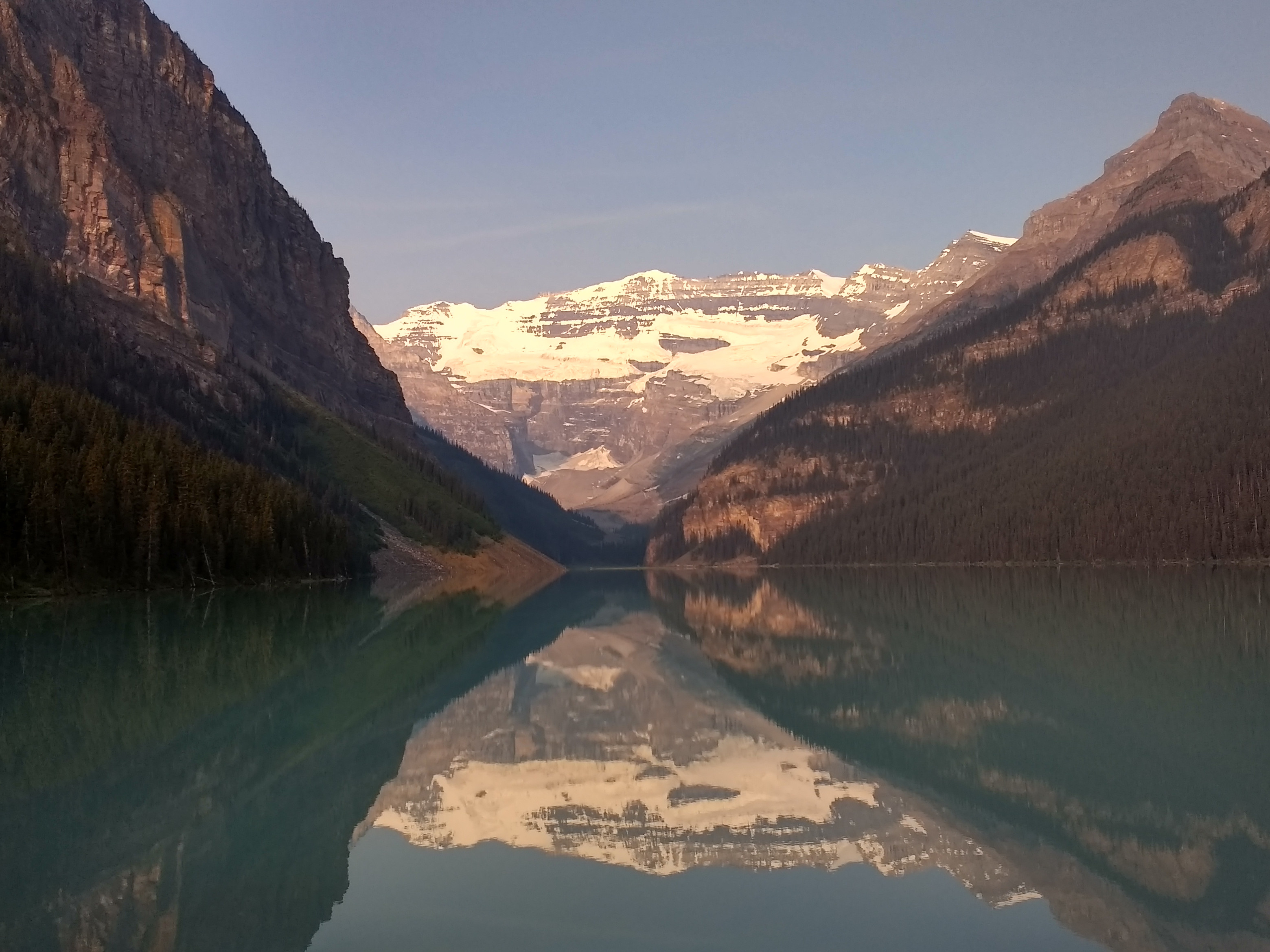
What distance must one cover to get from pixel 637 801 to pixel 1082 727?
12.1 metres

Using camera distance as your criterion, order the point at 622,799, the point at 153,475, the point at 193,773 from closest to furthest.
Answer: the point at 622,799
the point at 193,773
the point at 153,475

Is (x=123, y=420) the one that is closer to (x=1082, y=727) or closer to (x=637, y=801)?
(x=1082, y=727)

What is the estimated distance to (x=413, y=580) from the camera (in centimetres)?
15200

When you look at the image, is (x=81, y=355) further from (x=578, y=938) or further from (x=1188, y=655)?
(x=578, y=938)

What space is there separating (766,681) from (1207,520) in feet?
439

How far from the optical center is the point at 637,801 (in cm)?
2405

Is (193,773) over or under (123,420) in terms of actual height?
under

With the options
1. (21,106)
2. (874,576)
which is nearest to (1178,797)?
(874,576)

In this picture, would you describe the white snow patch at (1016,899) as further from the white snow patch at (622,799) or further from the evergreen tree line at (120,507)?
the evergreen tree line at (120,507)

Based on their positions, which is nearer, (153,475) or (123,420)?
(153,475)

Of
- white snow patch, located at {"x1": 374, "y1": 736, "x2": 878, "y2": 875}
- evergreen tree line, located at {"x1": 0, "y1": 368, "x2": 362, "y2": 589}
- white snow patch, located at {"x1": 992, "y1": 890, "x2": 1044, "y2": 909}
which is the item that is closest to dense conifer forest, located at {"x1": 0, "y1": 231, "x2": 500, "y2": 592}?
evergreen tree line, located at {"x1": 0, "y1": 368, "x2": 362, "y2": 589}

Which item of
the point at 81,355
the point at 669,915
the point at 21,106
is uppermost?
the point at 21,106

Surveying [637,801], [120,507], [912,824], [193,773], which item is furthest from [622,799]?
[120,507]

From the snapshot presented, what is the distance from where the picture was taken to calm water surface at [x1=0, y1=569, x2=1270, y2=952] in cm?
1614
